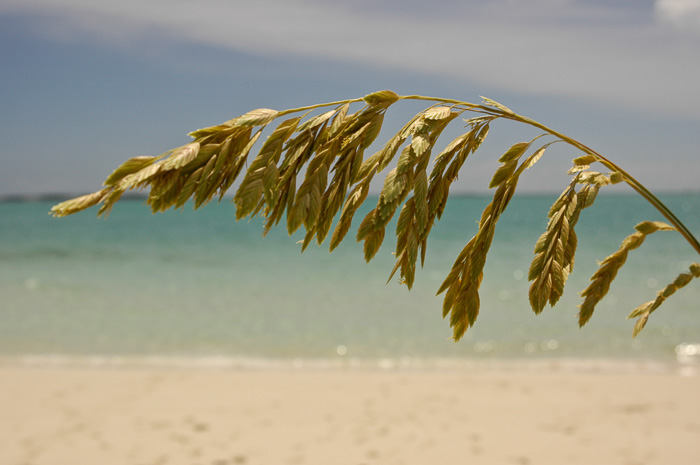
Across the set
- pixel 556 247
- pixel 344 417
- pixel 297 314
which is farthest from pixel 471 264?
pixel 297 314

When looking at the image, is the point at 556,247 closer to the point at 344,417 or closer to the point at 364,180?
the point at 364,180

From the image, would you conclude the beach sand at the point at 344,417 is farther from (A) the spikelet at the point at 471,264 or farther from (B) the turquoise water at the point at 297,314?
(A) the spikelet at the point at 471,264

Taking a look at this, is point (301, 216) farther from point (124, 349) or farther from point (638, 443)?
point (124, 349)

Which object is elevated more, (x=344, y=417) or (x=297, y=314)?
(x=344, y=417)

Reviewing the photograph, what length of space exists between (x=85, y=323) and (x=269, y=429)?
22.5ft

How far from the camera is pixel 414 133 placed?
1.13m

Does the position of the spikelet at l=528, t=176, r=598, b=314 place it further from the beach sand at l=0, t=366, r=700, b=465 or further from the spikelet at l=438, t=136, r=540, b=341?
the beach sand at l=0, t=366, r=700, b=465

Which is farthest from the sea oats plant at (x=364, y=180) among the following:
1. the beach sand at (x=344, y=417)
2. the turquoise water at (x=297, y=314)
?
the turquoise water at (x=297, y=314)

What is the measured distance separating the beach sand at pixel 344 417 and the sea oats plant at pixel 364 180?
202 inches

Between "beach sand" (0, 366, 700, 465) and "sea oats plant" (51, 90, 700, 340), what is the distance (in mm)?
5135

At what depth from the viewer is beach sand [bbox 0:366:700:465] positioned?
5953 millimetres

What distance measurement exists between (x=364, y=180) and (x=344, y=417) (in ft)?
20.2

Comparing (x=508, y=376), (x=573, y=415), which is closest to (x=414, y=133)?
(x=573, y=415)

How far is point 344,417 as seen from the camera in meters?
6.90
